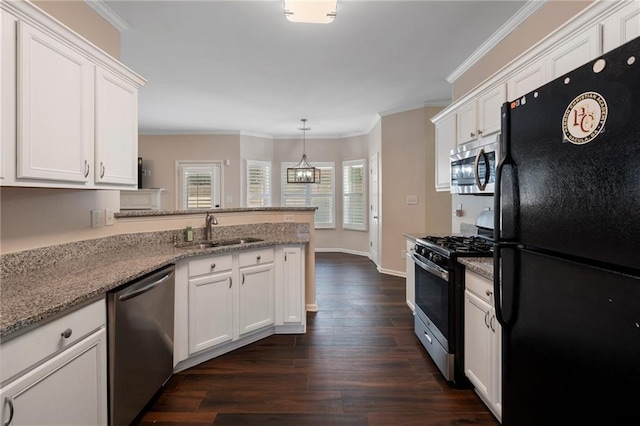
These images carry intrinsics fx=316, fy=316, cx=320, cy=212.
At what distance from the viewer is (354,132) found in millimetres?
7258

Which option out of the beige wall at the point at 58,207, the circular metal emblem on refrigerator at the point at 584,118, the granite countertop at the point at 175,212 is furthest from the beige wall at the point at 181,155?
the circular metal emblem on refrigerator at the point at 584,118

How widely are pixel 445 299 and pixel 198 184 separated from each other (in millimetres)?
6166

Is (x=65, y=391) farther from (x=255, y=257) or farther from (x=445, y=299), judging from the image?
(x=445, y=299)

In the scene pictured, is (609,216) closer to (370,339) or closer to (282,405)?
(282,405)

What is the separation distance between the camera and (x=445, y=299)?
224cm

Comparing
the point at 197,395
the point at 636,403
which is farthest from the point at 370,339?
the point at 636,403

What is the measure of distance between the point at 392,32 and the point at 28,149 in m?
2.76

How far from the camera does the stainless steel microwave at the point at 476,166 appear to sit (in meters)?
2.40

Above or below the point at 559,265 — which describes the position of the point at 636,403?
below

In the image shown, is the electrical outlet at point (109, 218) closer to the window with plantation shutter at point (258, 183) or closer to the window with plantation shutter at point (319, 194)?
the window with plantation shutter at point (258, 183)

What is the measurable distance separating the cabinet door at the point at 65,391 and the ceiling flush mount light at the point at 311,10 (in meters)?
2.35

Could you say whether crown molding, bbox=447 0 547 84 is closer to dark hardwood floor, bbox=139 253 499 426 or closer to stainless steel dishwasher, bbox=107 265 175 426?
dark hardwood floor, bbox=139 253 499 426

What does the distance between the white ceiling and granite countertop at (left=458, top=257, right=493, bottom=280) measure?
1.94 m

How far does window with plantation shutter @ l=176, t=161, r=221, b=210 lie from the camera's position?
277 inches
